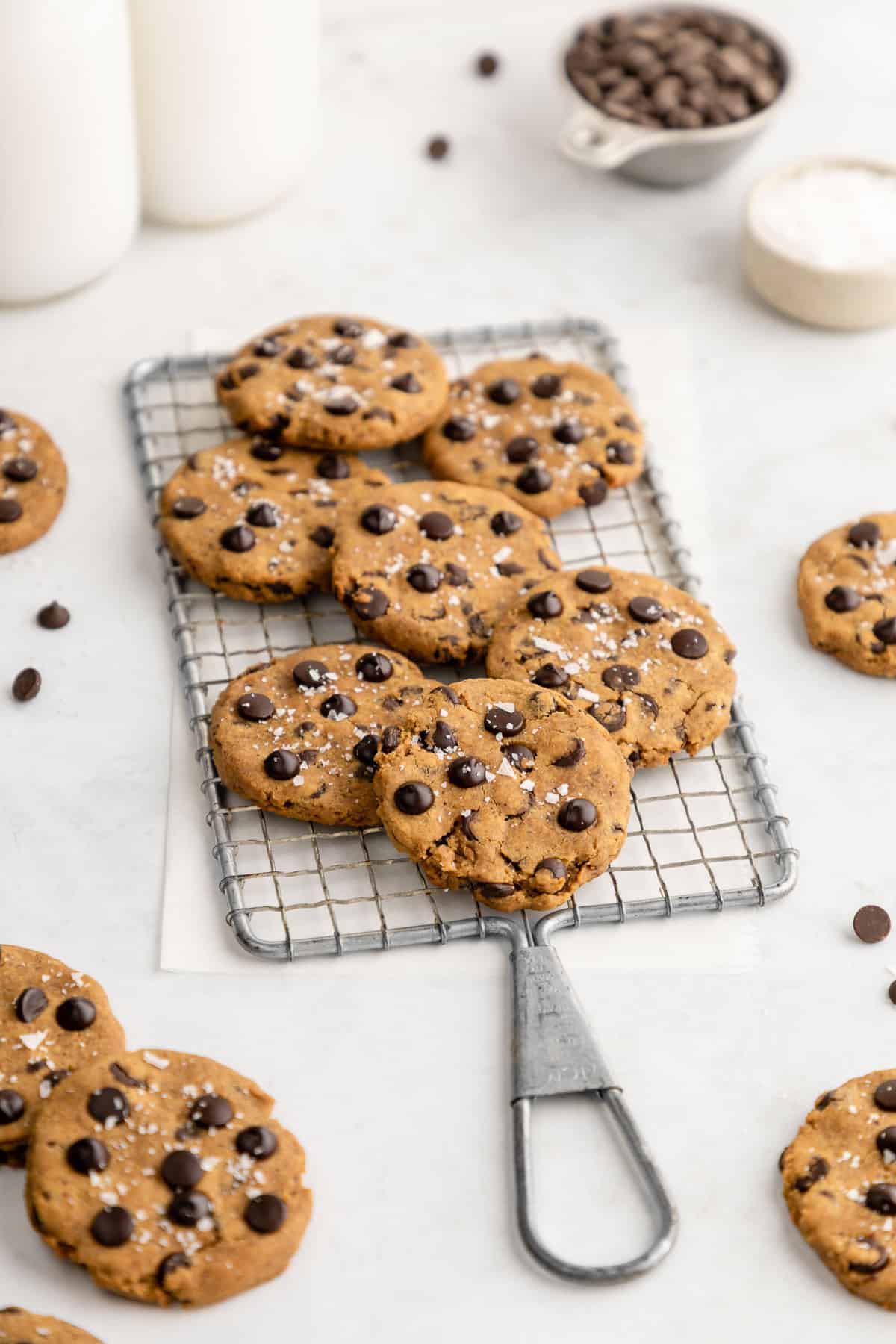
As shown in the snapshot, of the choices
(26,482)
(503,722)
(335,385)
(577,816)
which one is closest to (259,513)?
(335,385)

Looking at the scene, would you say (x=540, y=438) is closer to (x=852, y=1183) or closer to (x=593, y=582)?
(x=593, y=582)

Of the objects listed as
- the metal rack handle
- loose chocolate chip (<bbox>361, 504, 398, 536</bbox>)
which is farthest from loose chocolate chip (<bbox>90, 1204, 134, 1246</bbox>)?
loose chocolate chip (<bbox>361, 504, 398, 536</bbox>)

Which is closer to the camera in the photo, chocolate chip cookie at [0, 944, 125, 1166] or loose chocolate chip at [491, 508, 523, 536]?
chocolate chip cookie at [0, 944, 125, 1166]

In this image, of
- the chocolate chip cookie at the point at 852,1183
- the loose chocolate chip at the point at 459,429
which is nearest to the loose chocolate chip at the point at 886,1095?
the chocolate chip cookie at the point at 852,1183

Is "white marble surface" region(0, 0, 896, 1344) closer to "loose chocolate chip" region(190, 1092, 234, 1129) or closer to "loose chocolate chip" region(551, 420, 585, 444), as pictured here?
"loose chocolate chip" region(190, 1092, 234, 1129)

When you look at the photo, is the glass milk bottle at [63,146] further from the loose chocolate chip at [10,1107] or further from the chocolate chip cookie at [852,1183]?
the chocolate chip cookie at [852,1183]
